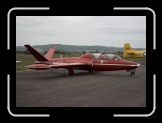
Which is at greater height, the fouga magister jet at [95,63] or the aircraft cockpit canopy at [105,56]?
the aircraft cockpit canopy at [105,56]

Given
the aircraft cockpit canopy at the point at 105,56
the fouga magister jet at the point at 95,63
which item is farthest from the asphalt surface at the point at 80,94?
Answer: the aircraft cockpit canopy at the point at 105,56

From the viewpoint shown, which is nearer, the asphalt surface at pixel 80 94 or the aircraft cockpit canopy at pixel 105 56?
the asphalt surface at pixel 80 94

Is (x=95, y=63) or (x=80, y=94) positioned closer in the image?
(x=80, y=94)

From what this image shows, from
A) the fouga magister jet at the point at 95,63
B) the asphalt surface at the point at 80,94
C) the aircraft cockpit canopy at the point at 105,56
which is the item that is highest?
the aircraft cockpit canopy at the point at 105,56

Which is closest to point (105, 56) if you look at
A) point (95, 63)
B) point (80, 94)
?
point (95, 63)

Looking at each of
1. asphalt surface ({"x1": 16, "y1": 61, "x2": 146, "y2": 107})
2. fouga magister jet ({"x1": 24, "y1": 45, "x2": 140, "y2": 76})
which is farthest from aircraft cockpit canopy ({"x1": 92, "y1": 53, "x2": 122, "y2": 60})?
asphalt surface ({"x1": 16, "y1": 61, "x2": 146, "y2": 107})

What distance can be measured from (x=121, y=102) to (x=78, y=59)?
1357cm

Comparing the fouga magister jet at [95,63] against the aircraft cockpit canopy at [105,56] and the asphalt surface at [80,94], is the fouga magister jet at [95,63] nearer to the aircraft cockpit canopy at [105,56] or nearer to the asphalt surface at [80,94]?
the aircraft cockpit canopy at [105,56]

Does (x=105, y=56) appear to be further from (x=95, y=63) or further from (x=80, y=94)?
(x=80, y=94)

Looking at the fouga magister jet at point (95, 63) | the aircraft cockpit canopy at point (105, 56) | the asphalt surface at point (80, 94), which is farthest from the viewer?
the aircraft cockpit canopy at point (105, 56)

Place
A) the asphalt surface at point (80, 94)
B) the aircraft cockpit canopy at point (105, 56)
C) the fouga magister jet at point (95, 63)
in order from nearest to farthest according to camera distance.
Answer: the asphalt surface at point (80, 94)
the fouga magister jet at point (95, 63)
the aircraft cockpit canopy at point (105, 56)
